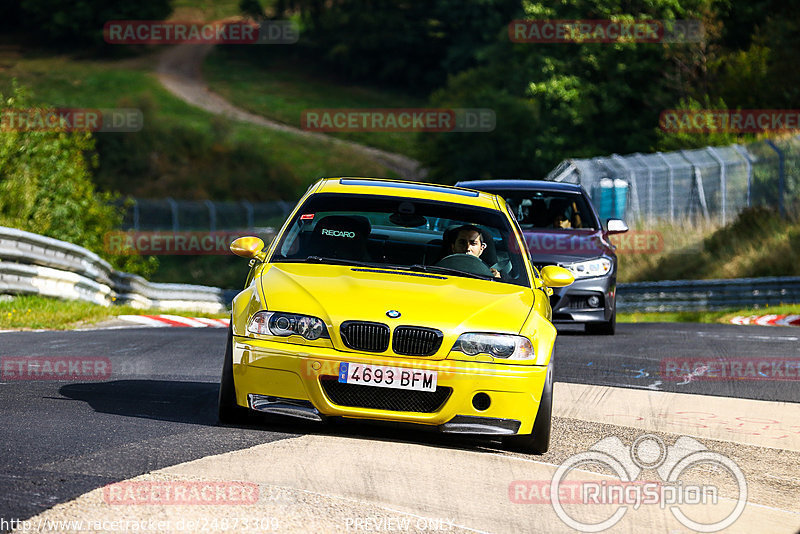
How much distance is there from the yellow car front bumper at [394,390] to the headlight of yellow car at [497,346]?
65mm

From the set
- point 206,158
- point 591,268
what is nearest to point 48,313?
point 591,268

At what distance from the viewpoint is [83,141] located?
30.3 metres

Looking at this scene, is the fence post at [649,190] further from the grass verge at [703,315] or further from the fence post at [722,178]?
the grass verge at [703,315]

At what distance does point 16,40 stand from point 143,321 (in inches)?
4033

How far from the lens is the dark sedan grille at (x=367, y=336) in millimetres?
7156

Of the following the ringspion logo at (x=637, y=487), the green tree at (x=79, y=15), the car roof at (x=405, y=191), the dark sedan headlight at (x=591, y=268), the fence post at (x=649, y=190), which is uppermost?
the green tree at (x=79, y=15)

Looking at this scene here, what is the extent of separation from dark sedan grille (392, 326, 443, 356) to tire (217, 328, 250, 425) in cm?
96

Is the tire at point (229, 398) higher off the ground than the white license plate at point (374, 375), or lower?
lower

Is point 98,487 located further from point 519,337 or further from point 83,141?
point 83,141

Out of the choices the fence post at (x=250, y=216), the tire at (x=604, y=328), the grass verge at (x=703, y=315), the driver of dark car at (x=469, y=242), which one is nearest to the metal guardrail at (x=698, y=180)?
the grass verge at (x=703, y=315)

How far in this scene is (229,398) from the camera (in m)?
7.49

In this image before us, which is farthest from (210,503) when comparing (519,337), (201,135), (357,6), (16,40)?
(16,40)

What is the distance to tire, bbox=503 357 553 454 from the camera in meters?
7.44

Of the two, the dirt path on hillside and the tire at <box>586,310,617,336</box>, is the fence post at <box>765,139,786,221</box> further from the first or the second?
the dirt path on hillside
